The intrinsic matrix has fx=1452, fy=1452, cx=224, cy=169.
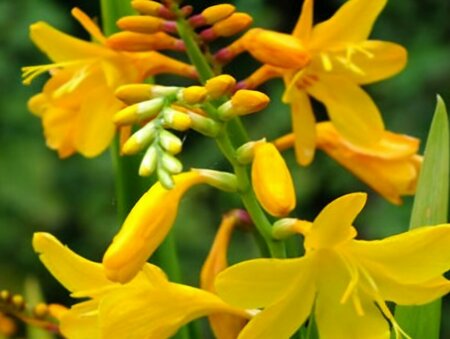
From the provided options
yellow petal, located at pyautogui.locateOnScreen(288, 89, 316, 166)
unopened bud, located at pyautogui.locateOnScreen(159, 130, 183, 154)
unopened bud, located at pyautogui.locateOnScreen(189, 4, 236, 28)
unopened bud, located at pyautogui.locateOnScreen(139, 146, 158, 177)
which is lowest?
yellow petal, located at pyautogui.locateOnScreen(288, 89, 316, 166)

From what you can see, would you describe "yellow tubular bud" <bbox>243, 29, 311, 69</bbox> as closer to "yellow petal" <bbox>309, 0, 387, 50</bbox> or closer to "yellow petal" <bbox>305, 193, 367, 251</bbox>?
"yellow petal" <bbox>309, 0, 387, 50</bbox>

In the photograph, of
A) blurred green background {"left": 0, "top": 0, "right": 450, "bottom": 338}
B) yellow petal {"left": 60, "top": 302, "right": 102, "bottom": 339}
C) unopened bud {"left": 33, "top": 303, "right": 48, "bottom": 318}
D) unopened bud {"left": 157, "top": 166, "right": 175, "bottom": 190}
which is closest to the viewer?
unopened bud {"left": 157, "top": 166, "right": 175, "bottom": 190}

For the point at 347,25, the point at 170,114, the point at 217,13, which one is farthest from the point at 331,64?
the point at 170,114

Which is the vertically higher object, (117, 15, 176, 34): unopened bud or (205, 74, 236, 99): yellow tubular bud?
(117, 15, 176, 34): unopened bud

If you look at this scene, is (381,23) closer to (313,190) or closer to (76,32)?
(313,190)

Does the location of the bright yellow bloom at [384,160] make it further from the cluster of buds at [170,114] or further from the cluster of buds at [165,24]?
the cluster of buds at [170,114]

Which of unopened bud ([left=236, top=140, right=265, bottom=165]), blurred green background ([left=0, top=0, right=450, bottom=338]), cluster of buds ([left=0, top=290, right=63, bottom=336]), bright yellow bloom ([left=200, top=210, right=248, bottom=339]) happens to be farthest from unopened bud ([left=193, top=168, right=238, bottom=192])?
blurred green background ([left=0, top=0, right=450, bottom=338])

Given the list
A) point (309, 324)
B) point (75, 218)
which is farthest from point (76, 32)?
point (309, 324)

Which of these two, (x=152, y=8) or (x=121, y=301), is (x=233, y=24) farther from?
(x=121, y=301)
